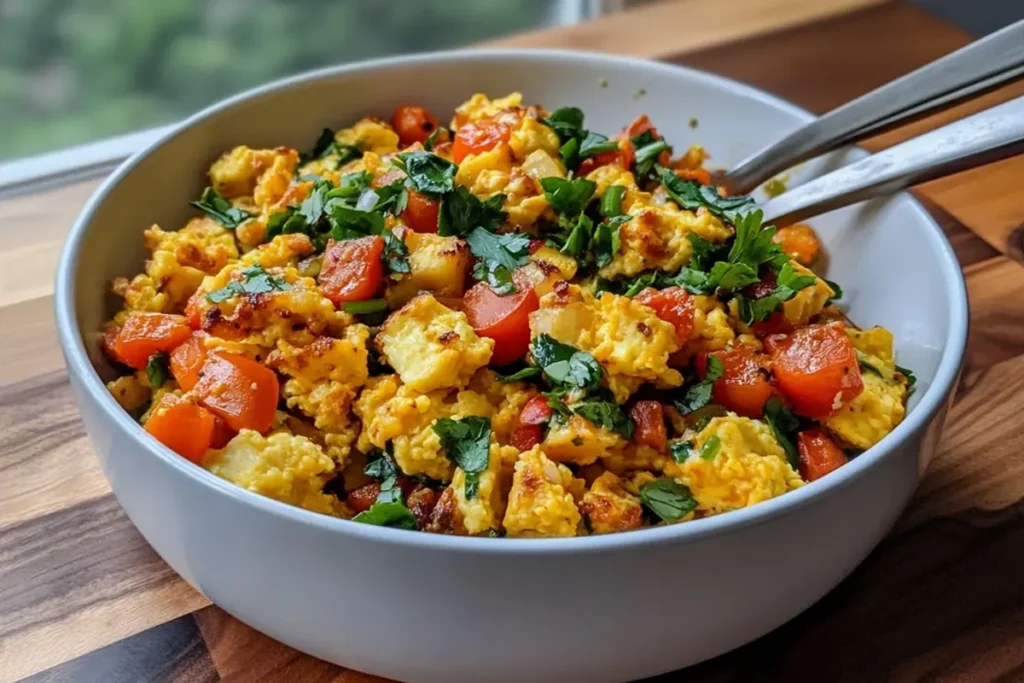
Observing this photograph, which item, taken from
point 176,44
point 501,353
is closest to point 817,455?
point 501,353

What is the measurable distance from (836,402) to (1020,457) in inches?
13.6

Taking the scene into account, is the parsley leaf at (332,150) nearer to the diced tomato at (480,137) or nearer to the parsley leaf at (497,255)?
the diced tomato at (480,137)

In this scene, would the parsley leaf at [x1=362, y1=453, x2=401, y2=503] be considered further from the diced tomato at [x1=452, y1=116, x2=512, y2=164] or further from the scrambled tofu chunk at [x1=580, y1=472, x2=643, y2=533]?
the diced tomato at [x1=452, y1=116, x2=512, y2=164]

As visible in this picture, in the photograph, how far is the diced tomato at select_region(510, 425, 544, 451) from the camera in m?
1.22

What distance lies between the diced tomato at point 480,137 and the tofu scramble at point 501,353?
28 mm

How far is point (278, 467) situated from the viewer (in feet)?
3.75

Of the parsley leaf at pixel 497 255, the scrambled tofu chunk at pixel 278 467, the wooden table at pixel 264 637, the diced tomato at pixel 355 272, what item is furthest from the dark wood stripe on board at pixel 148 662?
the parsley leaf at pixel 497 255

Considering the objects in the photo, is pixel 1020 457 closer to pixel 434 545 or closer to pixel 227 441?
pixel 434 545

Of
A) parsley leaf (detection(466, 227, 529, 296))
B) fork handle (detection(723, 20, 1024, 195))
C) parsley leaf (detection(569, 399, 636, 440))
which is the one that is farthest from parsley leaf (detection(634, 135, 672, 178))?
parsley leaf (detection(569, 399, 636, 440))

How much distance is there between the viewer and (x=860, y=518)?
1.07 meters

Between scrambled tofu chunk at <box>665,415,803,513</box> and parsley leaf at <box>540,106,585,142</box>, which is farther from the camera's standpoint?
parsley leaf at <box>540,106,585,142</box>

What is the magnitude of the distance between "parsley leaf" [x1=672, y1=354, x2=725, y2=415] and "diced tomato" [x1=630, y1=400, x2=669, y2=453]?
0.10 ft

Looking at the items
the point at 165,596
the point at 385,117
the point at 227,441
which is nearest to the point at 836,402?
the point at 227,441

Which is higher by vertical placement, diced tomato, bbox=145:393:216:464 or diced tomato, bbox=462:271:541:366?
diced tomato, bbox=462:271:541:366
